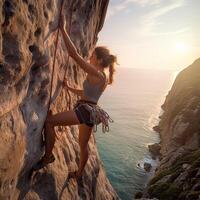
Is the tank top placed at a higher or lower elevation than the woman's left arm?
lower

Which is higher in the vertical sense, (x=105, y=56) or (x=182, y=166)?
(x=105, y=56)

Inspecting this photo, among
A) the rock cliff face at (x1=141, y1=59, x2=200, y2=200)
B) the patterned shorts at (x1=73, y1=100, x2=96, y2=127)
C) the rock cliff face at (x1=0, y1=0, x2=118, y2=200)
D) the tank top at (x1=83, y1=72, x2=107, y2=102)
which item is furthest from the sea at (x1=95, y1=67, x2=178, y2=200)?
the patterned shorts at (x1=73, y1=100, x2=96, y2=127)

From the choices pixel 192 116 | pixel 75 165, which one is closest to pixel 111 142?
pixel 192 116

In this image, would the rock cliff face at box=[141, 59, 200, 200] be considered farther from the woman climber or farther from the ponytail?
the ponytail

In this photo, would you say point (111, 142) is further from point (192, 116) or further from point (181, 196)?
point (181, 196)

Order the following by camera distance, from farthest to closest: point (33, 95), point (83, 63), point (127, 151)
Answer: point (127, 151) < point (83, 63) < point (33, 95)

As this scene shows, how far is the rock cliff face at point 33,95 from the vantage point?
5.80m

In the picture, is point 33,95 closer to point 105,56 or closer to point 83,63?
point 83,63

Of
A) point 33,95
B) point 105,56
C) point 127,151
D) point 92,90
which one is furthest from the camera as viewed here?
point 127,151

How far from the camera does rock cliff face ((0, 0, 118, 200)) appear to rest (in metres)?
5.80

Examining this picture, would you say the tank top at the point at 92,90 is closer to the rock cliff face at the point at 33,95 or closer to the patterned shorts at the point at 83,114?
the patterned shorts at the point at 83,114

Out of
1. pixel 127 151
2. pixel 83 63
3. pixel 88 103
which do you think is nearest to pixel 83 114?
pixel 88 103

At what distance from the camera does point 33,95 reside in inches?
291

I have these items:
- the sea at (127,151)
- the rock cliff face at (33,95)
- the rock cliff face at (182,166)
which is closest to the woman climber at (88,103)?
the rock cliff face at (33,95)
